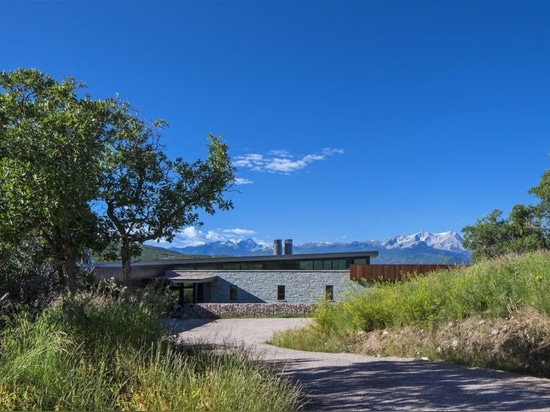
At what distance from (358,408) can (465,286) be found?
23.8 feet

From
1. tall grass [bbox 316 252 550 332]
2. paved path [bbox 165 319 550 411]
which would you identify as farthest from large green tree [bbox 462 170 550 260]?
paved path [bbox 165 319 550 411]

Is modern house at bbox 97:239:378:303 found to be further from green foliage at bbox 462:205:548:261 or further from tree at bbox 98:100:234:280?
tree at bbox 98:100:234:280

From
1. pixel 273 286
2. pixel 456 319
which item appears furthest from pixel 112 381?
pixel 273 286

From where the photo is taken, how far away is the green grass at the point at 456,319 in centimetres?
954

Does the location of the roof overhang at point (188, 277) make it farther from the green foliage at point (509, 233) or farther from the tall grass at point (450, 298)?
the tall grass at point (450, 298)

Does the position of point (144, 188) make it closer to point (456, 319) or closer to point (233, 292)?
point (456, 319)

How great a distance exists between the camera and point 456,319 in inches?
450

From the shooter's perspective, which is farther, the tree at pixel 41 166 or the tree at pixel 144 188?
the tree at pixel 144 188

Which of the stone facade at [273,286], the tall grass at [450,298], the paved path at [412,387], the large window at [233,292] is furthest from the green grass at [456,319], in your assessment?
the large window at [233,292]

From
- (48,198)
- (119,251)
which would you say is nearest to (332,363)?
(48,198)

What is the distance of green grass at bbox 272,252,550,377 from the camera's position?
9.54 m

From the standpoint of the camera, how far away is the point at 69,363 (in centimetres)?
558

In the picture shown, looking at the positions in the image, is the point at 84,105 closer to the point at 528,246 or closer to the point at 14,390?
the point at 14,390

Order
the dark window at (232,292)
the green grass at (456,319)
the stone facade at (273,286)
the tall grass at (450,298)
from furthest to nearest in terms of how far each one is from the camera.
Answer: the dark window at (232,292) → the stone facade at (273,286) → the tall grass at (450,298) → the green grass at (456,319)
